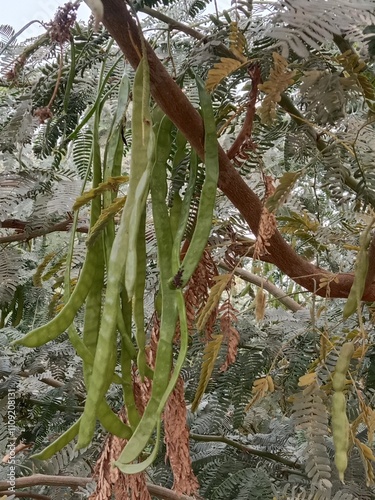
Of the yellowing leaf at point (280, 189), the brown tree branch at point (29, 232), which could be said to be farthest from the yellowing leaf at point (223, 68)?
the brown tree branch at point (29, 232)

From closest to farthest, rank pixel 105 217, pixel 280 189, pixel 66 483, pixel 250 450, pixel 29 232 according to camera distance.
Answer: pixel 105 217 < pixel 280 189 < pixel 66 483 < pixel 29 232 < pixel 250 450

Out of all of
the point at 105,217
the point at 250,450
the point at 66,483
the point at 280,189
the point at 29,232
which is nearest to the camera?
the point at 105,217

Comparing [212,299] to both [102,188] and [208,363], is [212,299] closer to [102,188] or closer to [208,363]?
[208,363]

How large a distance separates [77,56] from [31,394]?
2.14 ft

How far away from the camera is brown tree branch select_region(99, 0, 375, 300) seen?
38 centimetres

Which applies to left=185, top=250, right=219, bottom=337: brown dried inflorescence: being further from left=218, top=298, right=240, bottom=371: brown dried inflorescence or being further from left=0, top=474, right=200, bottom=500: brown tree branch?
left=0, top=474, right=200, bottom=500: brown tree branch

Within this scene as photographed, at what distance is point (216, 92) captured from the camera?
0.66 m

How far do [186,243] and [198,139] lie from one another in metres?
0.13

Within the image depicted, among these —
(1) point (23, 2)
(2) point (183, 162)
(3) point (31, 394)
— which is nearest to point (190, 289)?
(2) point (183, 162)

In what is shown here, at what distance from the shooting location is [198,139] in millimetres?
463

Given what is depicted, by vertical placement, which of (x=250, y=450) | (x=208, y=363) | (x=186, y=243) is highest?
(x=186, y=243)

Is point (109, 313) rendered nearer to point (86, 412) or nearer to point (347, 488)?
point (86, 412)

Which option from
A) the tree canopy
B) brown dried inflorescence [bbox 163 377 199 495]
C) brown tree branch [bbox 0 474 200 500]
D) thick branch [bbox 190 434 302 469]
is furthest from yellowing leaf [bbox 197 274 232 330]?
thick branch [bbox 190 434 302 469]

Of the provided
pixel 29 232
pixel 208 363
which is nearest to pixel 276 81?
pixel 208 363
